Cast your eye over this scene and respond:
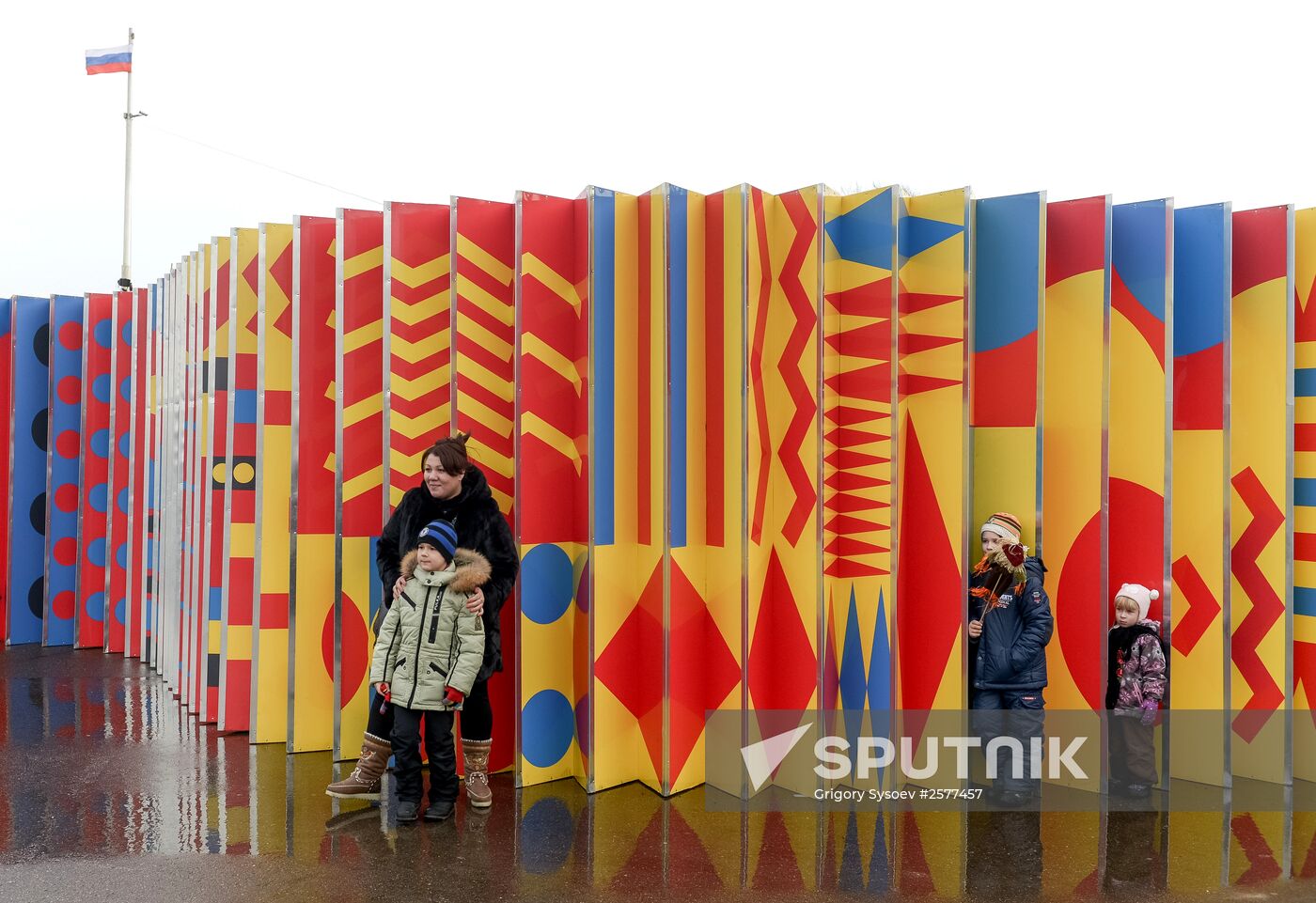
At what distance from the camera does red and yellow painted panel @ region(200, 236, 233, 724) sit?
291 inches

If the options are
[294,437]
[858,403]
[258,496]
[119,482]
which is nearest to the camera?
[858,403]

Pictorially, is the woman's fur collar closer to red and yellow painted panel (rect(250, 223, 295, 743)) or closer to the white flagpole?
red and yellow painted panel (rect(250, 223, 295, 743))

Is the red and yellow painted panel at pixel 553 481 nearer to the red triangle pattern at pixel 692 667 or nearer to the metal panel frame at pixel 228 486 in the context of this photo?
the red triangle pattern at pixel 692 667

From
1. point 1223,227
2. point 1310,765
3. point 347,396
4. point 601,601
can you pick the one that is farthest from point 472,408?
point 1310,765

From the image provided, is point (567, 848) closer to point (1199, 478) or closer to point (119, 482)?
point (1199, 478)

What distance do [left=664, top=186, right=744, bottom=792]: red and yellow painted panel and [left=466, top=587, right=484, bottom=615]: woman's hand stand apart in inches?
39.5

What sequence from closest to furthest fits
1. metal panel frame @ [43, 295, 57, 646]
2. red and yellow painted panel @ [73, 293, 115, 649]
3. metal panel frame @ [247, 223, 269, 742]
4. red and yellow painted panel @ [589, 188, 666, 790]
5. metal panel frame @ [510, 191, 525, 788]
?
red and yellow painted panel @ [589, 188, 666, 790] → metal panel frame @ [510, 191, 525, 788] → metal panel frame @ [247, 223, 269, 742] → red and yellow painted panel @ [73, 293, 115, 649] → metal panel frame @ [43, 295, 57, 646]

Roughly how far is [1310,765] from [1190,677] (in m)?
0.98

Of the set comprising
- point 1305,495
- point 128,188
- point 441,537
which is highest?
point 128,188

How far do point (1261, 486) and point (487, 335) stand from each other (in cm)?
462

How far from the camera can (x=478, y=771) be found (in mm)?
5816

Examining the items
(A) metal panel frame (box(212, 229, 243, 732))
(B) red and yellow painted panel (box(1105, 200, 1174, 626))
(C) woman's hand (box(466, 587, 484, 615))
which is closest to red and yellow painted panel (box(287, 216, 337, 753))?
(A) metal panel frame (box(212, 229, 243, 732))

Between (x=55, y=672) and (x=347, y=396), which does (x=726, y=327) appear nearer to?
(x=347, y=396)

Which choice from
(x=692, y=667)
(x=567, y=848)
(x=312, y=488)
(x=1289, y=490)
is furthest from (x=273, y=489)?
(x=1289, y=490)
